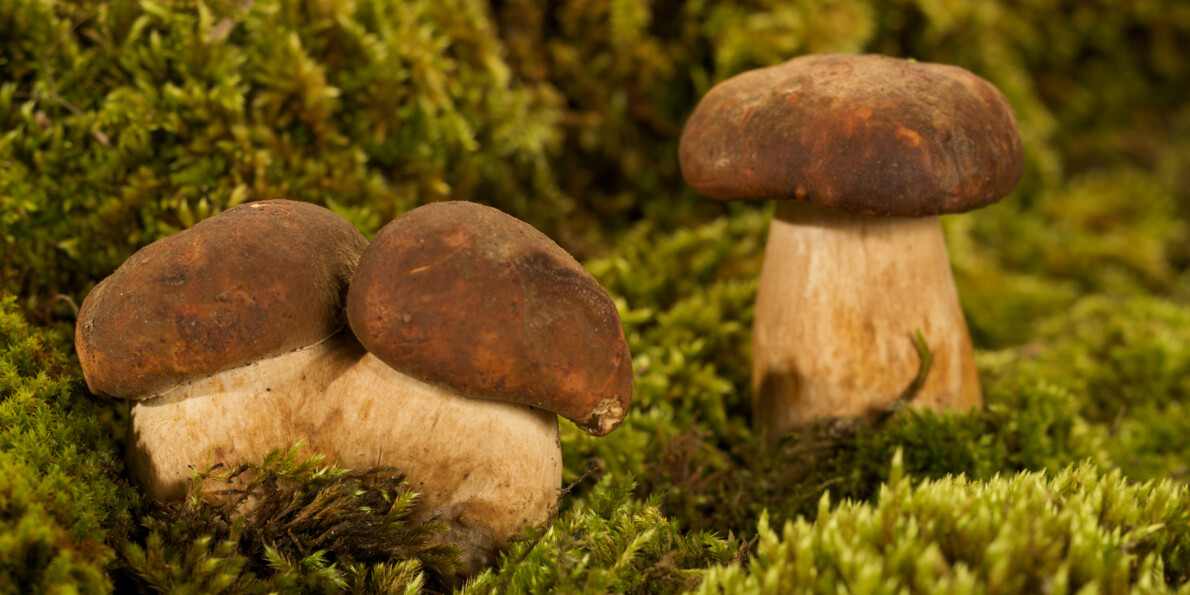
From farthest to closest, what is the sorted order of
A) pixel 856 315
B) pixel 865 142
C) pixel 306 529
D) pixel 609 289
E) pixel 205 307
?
pixel 609 289, pixel 856 315, pixel 865 142, pixel 306 529, pixel 205 307

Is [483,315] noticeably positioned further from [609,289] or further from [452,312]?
[609,289]

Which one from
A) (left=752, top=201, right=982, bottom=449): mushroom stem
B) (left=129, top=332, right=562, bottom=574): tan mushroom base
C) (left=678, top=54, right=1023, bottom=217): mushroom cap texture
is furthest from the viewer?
(left=752, top=201, right=982, bottom=449): mushroom stem

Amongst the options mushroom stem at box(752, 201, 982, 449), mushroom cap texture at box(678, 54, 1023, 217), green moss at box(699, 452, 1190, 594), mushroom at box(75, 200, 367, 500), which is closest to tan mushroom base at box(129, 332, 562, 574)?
mushroom at box(75, 200, 367, 500)

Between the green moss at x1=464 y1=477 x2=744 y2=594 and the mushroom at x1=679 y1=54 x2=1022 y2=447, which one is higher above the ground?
the mushroom at x1=679 y1=54 x2=1022 y2=447

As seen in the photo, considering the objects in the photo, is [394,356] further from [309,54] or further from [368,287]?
[309,54]

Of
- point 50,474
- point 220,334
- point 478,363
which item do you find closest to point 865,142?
point 478,363

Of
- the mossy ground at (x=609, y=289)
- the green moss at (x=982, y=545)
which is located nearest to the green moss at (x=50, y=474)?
the mossy ground at (x=609, y=289)

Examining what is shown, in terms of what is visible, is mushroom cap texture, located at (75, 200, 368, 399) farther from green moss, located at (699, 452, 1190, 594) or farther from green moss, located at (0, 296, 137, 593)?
green moss, located at (699, 452, 1190, 594)

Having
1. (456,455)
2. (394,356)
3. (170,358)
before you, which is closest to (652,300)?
(456,455)
